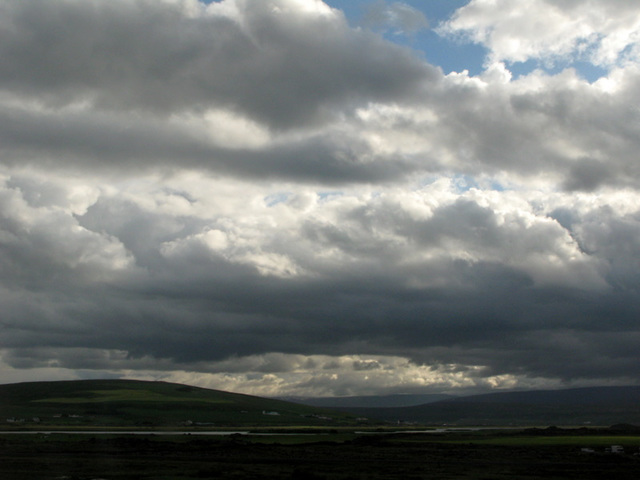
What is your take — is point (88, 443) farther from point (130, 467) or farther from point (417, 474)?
point (417, 474)

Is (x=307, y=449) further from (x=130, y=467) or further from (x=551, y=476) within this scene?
(x=551, y=476)

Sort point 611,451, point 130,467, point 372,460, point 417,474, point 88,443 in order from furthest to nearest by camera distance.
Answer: point 88,443 < point 611,451 < point 372,460 < point 130,467 < point 417,474

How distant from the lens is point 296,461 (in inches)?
3565

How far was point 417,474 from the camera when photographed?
74.0 metres

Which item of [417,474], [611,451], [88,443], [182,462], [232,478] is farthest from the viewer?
[88,443]

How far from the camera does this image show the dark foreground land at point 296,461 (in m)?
72.8

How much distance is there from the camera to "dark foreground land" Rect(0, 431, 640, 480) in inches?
2867

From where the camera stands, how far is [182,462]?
8581 cm

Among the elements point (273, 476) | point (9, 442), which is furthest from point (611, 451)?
point (9, 442)

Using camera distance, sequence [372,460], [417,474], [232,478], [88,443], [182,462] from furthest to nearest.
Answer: [88,443] → [372,460] → [182,462] → [417,474] → [232,478]

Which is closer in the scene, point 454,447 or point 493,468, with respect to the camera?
point 493,468

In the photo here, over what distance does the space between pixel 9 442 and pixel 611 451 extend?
338 ft

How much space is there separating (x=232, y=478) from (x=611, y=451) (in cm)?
7175

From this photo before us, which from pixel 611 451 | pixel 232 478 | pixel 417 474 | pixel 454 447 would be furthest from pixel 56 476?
pixel 611 451
